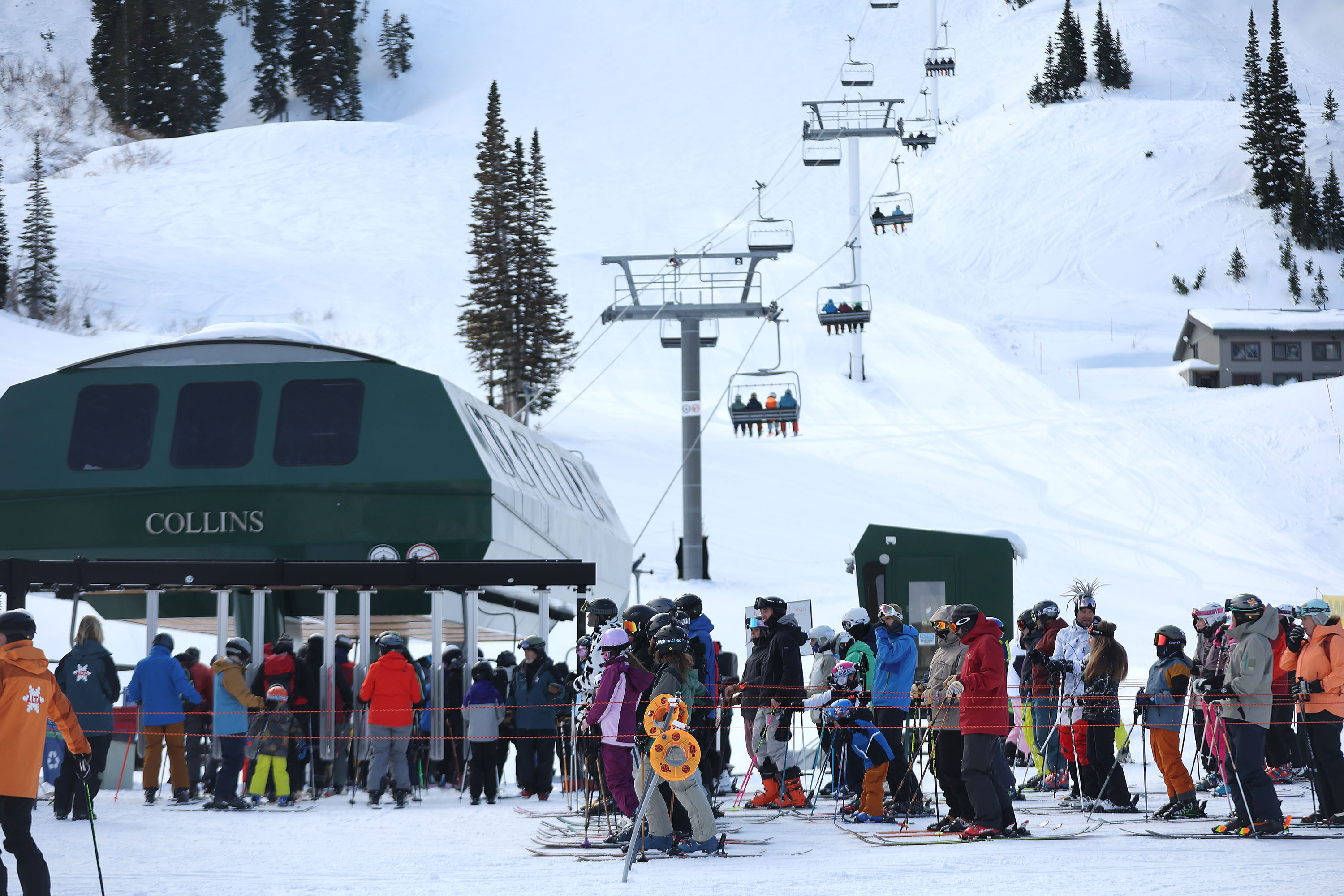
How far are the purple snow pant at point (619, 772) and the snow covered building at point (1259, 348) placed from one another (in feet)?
199

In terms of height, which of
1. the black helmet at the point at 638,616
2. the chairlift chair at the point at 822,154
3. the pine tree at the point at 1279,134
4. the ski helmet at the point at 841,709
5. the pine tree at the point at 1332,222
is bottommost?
the ski helmet at the point at 841,709

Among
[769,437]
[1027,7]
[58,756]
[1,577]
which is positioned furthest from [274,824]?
[1027,7]

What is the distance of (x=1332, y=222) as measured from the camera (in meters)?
88.6

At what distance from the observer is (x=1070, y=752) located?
501 inches

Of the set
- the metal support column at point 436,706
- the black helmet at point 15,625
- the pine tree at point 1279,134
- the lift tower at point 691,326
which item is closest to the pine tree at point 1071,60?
the pine tree at point 1279,134

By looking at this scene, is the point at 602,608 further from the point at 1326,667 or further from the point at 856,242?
the point at 856,242

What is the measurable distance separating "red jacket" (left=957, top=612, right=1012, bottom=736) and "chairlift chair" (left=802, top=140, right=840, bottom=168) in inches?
1408

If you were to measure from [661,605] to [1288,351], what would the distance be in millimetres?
Result: 64739

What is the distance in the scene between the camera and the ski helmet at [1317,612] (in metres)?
10.5

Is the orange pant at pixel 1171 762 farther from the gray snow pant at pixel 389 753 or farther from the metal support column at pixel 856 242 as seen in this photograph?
the metal support column at pixel 856 242

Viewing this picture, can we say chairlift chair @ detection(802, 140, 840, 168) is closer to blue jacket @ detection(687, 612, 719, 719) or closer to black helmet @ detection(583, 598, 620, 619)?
blue jacket @ detection(687, 612, 719, 719)

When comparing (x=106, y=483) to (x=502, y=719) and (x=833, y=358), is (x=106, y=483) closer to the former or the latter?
(x=502, y=719)

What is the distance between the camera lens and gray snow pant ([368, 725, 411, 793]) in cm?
1206

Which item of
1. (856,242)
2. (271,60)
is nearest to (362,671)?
(856,242)
